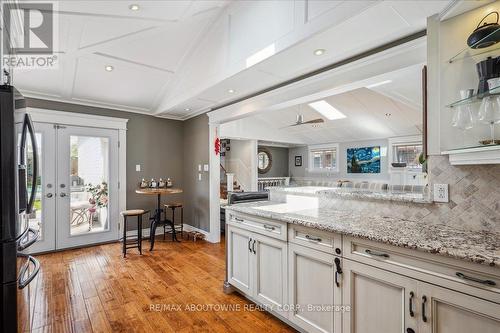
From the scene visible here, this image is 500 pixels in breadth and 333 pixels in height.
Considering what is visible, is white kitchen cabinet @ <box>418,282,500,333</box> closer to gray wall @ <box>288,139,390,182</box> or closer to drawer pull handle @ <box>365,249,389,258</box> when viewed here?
drawer pull handle @ <box>365,249,389,258</box>

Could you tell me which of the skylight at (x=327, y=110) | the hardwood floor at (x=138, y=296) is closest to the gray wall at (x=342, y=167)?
the skylight at (x=327, y=110)

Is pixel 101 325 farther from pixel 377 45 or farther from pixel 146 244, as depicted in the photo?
pixel 377 45

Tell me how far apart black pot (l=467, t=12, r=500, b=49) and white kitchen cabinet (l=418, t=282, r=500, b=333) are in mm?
1404

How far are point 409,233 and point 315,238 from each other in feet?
1.91

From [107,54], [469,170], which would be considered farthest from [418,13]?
[107,54]

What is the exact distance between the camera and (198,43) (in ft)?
11.1

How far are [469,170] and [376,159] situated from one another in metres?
7.01

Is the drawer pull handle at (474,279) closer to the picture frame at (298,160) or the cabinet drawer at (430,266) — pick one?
the cabinet drawer at (430,266)

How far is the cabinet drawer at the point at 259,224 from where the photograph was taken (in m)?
2.09

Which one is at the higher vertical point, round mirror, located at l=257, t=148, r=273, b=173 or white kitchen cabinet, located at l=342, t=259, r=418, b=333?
round mirror, located at l=257, t=148, r=273, b=173

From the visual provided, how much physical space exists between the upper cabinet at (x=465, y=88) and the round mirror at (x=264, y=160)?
8568mm

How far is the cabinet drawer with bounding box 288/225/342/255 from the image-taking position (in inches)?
67.1

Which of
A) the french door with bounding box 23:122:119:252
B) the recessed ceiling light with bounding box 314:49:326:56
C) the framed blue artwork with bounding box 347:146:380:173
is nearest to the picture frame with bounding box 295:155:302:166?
the framed blue artwork with bounding box 347:146:380:173

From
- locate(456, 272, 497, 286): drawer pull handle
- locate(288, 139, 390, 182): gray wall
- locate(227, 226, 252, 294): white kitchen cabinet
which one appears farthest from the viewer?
locate(288, 139, 390, 182): gray wall
